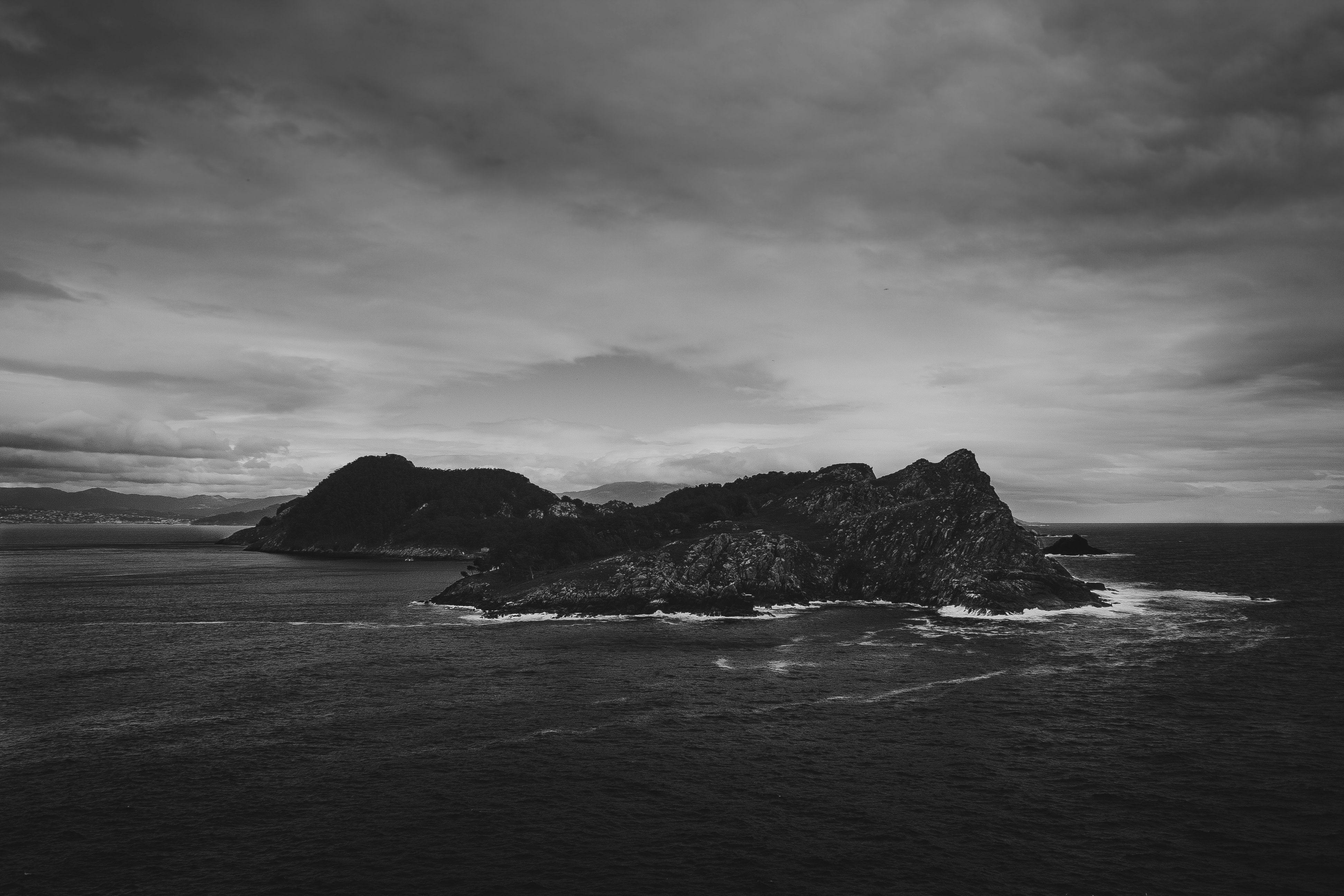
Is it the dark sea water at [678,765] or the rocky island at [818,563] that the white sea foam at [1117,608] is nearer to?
the rocky island at [818,563]

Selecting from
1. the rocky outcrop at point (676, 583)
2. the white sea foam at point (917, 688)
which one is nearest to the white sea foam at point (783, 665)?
the white sea foam at point (917, 688)

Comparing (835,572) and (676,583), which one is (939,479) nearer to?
(835,572)

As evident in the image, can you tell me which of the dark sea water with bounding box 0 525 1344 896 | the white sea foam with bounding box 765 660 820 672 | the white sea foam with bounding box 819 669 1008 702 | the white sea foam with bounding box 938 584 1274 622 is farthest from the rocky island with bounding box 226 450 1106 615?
the white sea foam with bounding box 819 669 1008 702

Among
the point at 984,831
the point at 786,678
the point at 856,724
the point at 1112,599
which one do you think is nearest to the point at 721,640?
the point at 786,678

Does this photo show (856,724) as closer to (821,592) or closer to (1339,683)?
(1339,683)

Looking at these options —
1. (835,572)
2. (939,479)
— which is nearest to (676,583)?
(835,572)

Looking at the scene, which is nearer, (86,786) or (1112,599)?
(86,786)

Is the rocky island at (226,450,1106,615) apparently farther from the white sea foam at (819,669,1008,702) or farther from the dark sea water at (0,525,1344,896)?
the white sea foam at (819,669,1008,702)
